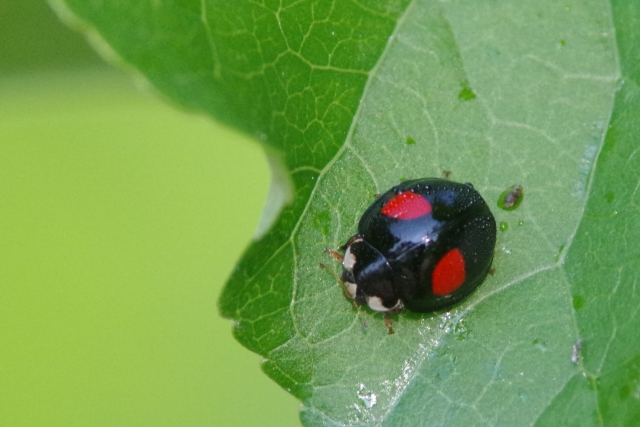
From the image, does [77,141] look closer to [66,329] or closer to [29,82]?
[29,82]

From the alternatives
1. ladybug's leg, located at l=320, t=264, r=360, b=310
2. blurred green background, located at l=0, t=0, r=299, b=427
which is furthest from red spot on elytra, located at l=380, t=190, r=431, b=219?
blurred green background, located at l=0, t=0, r=299, b=427

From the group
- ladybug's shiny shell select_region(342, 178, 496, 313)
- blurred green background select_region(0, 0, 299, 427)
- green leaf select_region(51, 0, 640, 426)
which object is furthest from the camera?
blurred green background select_region(0, 0, 299, 427)

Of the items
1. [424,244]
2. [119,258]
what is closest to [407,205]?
[424,244]

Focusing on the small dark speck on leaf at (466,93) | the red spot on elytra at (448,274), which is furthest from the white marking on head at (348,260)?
the small dark speck on leaf at (466,93)

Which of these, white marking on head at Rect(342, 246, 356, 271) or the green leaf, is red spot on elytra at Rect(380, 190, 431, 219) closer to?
the green leaf

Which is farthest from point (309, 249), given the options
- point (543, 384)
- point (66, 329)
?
point (66, 329)

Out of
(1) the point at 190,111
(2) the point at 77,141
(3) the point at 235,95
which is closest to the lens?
(1) the point at 190,111

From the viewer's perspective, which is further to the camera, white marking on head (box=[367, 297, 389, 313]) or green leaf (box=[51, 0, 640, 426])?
white marking on head (box=[367, 297, 389, 313])

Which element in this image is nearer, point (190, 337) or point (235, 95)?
point (235, 95)
